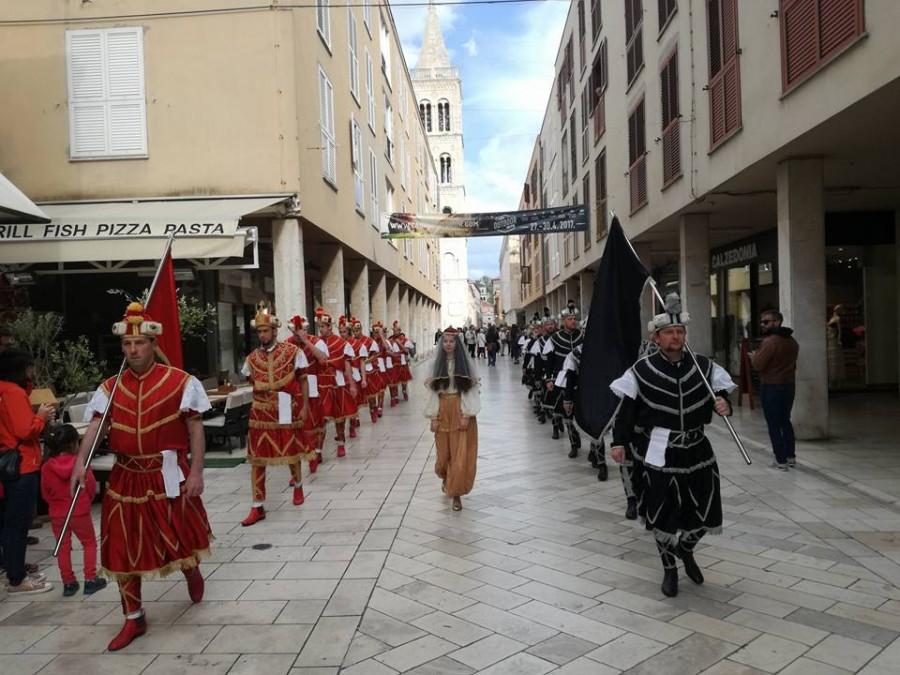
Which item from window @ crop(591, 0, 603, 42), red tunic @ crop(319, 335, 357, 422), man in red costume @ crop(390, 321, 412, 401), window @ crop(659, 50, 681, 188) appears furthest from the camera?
window @ crop(591, 0, 603, 42)

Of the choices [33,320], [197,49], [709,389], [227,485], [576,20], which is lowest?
[227,485]

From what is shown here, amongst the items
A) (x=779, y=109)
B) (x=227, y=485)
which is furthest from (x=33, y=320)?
(x=779, y=109)

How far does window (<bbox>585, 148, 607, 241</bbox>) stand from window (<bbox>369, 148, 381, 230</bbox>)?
23.8 ft

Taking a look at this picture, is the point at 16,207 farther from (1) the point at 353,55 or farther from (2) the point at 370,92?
(2) the point at 370,92

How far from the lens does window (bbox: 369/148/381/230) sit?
2166 cm

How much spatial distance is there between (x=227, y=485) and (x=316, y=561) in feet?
11.1

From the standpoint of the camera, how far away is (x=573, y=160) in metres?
29.9

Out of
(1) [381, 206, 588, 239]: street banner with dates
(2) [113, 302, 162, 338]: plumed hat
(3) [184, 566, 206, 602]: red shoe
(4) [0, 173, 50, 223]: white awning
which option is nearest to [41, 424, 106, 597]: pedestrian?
(3) [184, 566, 206, 602]: red shoe

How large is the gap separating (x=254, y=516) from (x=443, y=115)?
8299 centimetres

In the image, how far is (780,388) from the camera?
8.34 metres

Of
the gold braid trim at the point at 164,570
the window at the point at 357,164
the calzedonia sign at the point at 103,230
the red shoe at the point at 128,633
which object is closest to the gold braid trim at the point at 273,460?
the gold braid trim at the point at 164,570

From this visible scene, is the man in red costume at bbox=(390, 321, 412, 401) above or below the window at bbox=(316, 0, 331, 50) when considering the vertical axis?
below

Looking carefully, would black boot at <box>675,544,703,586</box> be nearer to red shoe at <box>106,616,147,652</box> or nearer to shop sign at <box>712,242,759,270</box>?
red shoe at <box>106,616,147,652</box>

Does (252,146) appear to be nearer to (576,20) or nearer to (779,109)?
(779,109)
